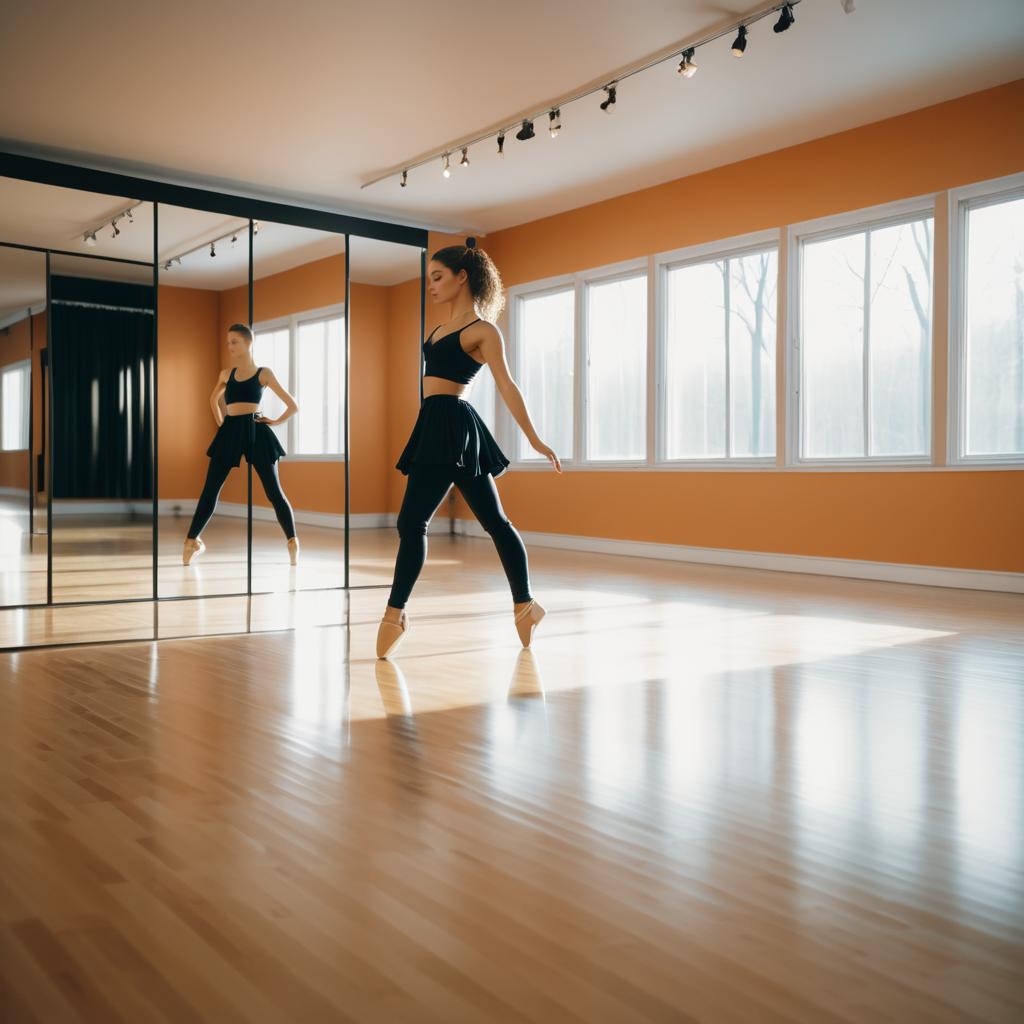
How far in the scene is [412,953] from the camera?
1363mm

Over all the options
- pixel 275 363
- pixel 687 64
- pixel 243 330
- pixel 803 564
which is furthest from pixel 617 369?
pixel 243 330

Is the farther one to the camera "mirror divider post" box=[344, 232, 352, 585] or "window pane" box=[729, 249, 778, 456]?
"window pane" box=[729, 249, 778, 456]

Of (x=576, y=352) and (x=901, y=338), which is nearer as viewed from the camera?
(x=901, y=338)

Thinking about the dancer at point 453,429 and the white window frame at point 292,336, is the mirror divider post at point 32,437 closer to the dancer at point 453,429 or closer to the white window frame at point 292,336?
the white window frame at point 292,336

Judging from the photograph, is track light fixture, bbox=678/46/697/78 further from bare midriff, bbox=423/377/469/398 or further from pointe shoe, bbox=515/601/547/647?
pointe shoe, bbox=515/601/547/647

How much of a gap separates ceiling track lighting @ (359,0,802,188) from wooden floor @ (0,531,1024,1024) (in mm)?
3204

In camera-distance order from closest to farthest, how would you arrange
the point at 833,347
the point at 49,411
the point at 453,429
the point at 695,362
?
the point at 453,429, the point at 49,411, the point at 833,347, the point at 695,362

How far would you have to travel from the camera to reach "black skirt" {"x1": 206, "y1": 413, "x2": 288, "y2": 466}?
17.4 feet

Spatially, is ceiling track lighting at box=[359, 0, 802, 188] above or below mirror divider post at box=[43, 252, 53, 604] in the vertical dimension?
above

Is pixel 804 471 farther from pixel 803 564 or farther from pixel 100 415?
pixel 100 415

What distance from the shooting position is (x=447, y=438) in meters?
3.55

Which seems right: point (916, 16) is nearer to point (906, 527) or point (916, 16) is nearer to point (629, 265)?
point (906, 527)

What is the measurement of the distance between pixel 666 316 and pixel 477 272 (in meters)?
4.61

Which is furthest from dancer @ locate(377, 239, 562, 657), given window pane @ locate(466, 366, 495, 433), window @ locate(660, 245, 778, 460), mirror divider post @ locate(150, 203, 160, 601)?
window pane @ locate(466, 366, 495, 433)
